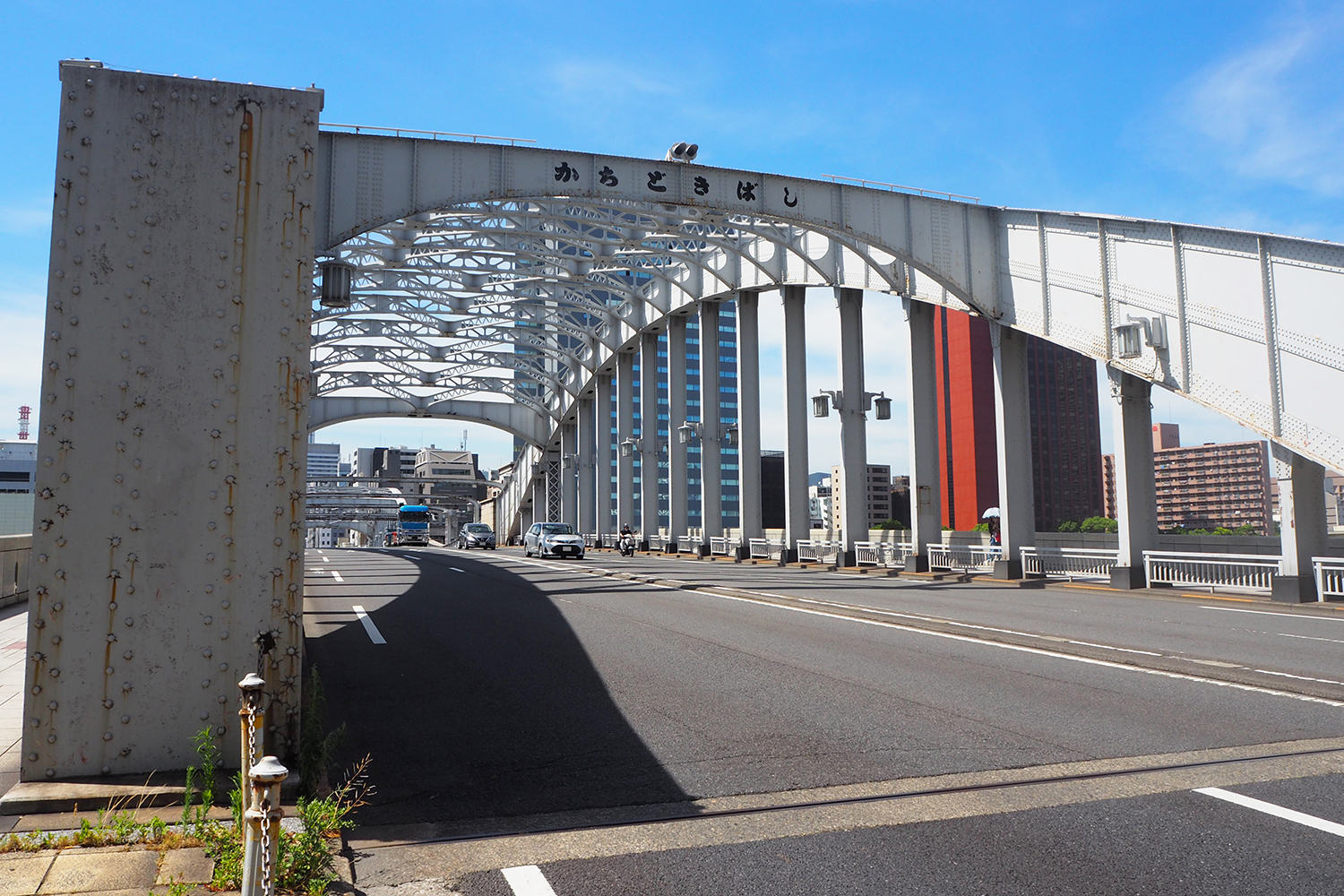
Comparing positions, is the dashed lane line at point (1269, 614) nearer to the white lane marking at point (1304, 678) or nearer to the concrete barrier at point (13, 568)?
the white lane marking at point (1304, 678)

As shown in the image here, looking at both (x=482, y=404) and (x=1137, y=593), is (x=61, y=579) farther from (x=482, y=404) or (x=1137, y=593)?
A: (x=482, y=404)

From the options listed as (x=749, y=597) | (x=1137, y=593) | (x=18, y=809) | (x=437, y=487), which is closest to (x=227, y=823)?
(x=18, y=809)

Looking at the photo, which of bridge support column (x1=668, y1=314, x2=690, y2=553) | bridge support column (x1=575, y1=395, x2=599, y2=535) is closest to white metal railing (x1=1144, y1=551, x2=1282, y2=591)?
bridge support column (x1=668, y1=314, x2=690, y2=553)

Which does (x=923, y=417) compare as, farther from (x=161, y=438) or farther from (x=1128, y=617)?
(x=161, y=438)

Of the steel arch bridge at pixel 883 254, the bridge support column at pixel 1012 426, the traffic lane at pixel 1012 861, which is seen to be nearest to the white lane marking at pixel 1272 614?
the steel arch bridge at pixel 883 254

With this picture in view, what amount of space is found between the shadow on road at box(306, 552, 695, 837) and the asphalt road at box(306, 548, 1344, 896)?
3cm

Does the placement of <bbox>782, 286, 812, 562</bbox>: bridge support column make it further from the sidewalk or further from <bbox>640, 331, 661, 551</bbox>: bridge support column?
the sidewalk

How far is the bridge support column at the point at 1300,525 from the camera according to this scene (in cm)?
1772

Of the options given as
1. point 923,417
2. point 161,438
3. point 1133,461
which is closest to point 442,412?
point 923,417

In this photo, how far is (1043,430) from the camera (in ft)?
498

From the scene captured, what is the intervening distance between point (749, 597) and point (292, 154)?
14327 mm

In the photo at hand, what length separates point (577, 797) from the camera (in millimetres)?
5277

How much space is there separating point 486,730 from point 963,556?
24348 mm

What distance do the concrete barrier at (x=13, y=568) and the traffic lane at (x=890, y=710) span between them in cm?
1132
